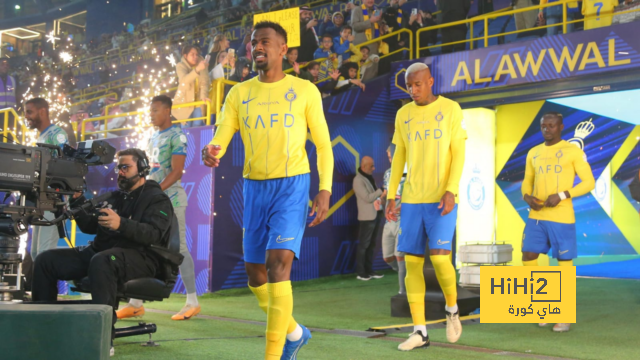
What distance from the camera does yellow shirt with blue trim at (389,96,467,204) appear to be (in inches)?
184

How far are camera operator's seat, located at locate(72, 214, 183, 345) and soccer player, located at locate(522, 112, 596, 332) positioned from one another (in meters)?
3.34

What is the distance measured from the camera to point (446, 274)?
4.68 m

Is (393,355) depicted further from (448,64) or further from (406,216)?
(448,64)

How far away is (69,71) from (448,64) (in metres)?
15.7

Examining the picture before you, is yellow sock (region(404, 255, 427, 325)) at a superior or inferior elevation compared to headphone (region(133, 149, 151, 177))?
inferior

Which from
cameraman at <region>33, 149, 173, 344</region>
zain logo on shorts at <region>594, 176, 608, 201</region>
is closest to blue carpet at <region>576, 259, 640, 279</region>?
zain logo on shorts at <region>594, 176, 608, 201</region>

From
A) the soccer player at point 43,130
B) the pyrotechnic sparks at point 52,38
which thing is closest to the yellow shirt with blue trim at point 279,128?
the soccer player at point 43,130

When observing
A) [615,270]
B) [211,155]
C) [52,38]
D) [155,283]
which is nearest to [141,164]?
[155,283]

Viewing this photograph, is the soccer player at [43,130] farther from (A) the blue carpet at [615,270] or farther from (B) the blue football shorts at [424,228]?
(A) the blue carpet at [615,270]

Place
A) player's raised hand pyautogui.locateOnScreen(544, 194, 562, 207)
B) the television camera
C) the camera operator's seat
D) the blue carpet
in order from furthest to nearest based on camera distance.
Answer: the blue carpet < player's raised hand pyautogui.locateOnScreen(544, 194, 562, 207) < the camera operator's seat < the television camera

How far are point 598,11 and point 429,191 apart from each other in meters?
5.90

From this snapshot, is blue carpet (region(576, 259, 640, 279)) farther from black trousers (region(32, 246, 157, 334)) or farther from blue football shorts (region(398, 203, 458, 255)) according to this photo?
black trousers (region(32, 246, 157, 334))

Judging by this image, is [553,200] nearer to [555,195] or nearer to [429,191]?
[555,195]

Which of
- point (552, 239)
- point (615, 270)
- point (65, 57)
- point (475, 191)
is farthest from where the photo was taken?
point (65, 57)
